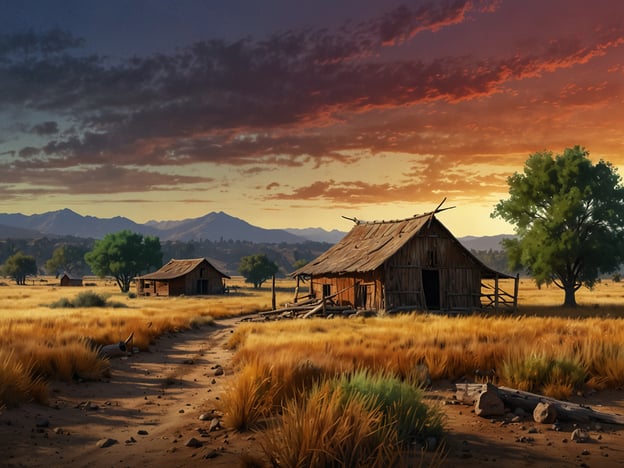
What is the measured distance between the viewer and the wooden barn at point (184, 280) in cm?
6750

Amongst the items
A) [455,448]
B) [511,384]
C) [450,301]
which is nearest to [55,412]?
[455,448]

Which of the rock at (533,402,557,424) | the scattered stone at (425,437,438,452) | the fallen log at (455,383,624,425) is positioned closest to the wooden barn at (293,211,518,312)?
the fallen log at (455,383,624,425)

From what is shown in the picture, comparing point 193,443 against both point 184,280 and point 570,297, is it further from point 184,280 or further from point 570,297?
point 184,280

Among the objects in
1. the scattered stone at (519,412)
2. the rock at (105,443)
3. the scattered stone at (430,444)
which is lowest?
the rock at (105,443)

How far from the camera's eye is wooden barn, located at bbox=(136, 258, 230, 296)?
6750 centimetres

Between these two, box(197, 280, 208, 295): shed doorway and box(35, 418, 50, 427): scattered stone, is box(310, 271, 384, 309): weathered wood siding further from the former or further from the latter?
box(197, 280, 208, 295): shed doorway

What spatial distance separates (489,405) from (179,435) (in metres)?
4.74

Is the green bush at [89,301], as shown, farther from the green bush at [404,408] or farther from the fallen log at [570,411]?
the fallen log at [570,411]

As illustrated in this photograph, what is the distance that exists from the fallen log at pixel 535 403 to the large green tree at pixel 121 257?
75.0 meters

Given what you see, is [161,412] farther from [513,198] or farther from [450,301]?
[513,198]

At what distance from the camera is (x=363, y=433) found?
5.29m

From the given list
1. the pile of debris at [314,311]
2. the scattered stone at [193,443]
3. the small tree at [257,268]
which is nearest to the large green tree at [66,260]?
the small tree at [257,268]

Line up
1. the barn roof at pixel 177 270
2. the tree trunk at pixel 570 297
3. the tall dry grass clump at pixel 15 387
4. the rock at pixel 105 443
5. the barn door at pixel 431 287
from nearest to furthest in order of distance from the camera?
the rock at pixel 105 443
the tall dry grass clump at pixel 15 387
the barn door at pixel 431 287
the tree trunk at pixel 570 297
the barn roof at pixel 177 270

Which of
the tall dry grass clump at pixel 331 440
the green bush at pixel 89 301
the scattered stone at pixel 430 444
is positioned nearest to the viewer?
the tall dry grass clump at pixel 331 440
